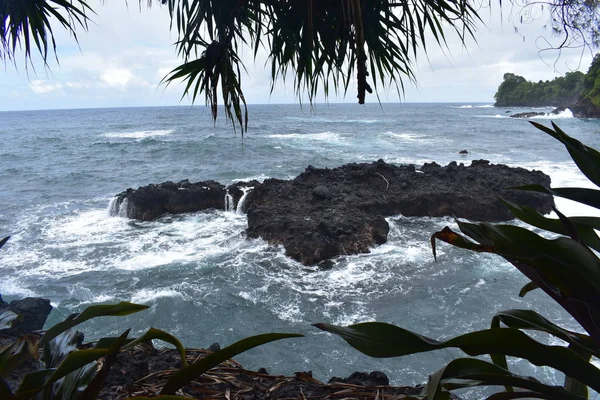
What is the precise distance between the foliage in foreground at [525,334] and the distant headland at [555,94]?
58.9 metres

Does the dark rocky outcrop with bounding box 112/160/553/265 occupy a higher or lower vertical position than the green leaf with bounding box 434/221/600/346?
lower

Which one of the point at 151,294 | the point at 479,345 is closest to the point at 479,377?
the point at 479,345

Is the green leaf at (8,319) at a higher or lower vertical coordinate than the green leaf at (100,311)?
lower

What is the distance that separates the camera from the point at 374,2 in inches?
104

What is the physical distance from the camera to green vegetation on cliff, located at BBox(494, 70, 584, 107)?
78.5 m

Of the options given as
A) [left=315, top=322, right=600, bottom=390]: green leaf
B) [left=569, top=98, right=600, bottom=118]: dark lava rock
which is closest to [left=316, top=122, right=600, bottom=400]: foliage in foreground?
[left=315, top=322, right=600, bottom=390]: green leaf

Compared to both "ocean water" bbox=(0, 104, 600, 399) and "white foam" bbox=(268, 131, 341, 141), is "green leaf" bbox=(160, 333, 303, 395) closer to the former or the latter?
"ocean water" bbox=(0, 104, 600, 399)

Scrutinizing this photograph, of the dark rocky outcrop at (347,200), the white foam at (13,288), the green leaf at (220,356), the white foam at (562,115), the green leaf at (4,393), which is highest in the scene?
the white foam at (562,115)

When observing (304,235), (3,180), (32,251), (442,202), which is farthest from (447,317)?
(3,180)

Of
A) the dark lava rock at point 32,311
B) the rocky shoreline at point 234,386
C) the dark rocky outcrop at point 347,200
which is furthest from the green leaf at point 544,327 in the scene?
the dark rocky outcrop at point 347,200

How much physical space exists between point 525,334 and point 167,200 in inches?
561

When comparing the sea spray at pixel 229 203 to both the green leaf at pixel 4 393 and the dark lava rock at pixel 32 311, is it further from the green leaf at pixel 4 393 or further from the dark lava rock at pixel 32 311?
the green leaf at pixel 4 393

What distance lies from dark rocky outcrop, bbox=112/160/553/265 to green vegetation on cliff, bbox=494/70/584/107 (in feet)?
248

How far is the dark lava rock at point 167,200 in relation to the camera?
14.1 meters
